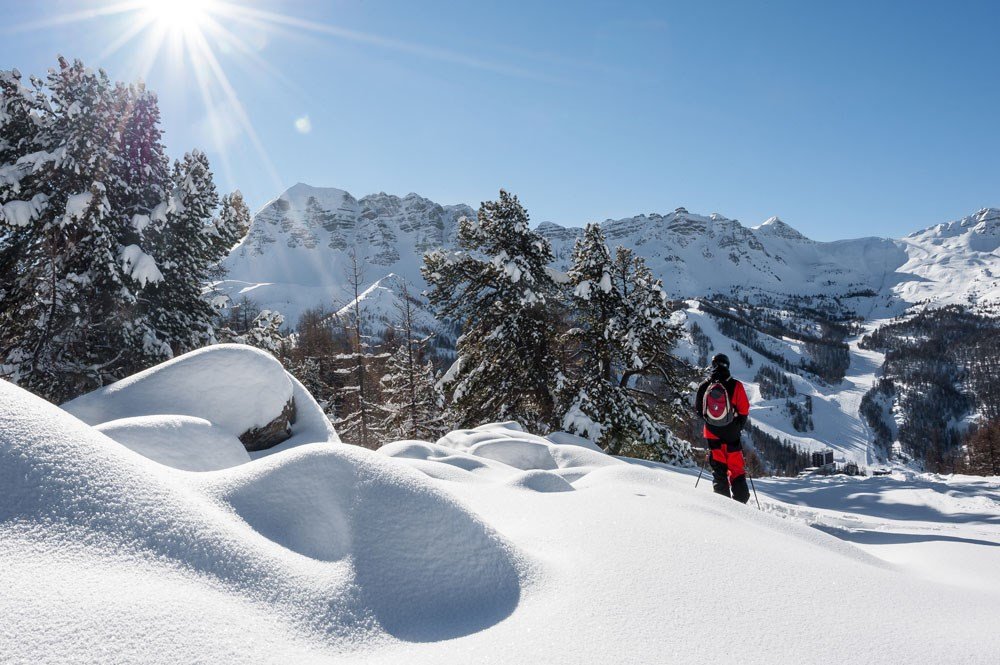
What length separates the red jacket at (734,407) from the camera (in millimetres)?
6496

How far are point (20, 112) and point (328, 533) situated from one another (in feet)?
46.7

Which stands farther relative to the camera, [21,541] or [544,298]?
[544,298]

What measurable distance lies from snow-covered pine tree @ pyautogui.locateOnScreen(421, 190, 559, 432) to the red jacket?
800cm

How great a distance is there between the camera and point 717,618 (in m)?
2.15

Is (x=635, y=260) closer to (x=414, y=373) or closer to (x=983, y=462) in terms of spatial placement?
(x=414, y=373)

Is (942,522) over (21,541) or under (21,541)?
under

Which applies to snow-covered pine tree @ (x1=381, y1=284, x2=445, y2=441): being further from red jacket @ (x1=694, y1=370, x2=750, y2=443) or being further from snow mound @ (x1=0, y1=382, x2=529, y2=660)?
snow mound @ (x1=0, y1=382, x2=529, y2=660)

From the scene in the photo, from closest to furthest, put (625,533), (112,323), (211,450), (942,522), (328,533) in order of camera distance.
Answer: (328,533) < (625,533) < (211,450) < (942,522) < (112,323)

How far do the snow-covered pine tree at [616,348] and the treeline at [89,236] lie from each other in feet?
35.8

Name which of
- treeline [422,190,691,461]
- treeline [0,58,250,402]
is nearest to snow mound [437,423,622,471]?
treeline [422,190,691,461]

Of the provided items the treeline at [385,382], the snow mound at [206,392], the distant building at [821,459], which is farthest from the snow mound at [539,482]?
the distant building at [821,459]

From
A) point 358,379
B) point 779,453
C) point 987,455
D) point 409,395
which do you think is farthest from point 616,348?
point 779,453

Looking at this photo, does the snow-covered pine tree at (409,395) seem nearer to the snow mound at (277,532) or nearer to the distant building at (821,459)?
the snow mound at (277,532)

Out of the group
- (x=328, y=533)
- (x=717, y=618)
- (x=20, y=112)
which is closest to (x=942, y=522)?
(x=717, y=618)
